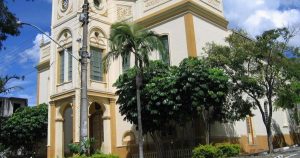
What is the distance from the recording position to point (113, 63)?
98.1ft

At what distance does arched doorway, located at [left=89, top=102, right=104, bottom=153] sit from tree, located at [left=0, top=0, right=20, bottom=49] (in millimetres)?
17888

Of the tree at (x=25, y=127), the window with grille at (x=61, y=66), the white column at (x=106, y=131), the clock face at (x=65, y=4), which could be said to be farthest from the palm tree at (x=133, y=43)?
the tree at (x=25, y=127)

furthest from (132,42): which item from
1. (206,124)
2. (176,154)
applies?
(176,154)

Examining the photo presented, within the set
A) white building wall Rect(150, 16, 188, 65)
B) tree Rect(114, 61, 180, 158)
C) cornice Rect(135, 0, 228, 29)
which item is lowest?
tree Rect(114, 61, 180, 158)

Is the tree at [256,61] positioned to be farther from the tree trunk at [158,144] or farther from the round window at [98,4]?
the round window at [98,4]

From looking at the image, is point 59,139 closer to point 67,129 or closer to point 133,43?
point 67,129

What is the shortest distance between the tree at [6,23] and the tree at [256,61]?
1404 cm

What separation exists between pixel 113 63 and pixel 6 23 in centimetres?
1839

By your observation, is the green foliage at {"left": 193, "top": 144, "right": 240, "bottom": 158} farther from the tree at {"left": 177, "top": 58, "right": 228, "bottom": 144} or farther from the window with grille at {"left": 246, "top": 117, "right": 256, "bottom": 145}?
the window with grille at {"left": 246, "top": 117, "right": 256, "bottom": 145}

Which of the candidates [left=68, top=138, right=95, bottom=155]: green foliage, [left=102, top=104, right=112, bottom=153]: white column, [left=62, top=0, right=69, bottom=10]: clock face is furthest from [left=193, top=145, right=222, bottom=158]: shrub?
[left=62, top=0, right=69, bottom=10]: clock face

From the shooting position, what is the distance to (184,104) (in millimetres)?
21516

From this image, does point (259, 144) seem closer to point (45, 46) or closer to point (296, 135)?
point (296, 135)

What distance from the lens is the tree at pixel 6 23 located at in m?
11.4

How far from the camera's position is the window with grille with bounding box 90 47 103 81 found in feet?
94.2
